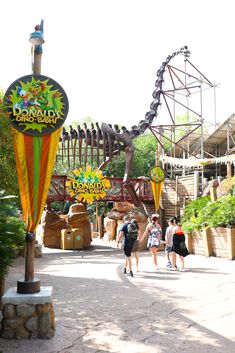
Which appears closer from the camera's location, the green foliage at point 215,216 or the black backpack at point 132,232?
the black backpack at point 132,232

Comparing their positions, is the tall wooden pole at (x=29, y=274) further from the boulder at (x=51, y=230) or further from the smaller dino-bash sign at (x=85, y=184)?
the boulder at (x=51, y=230)

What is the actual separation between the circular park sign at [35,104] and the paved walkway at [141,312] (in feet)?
8.83

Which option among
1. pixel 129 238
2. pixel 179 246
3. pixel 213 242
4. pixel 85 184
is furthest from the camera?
pixel 85 184

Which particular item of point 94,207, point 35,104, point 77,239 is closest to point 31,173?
point 35,104

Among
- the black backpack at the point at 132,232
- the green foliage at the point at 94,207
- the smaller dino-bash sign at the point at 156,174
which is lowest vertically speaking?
the black backpack at the point at 132,232

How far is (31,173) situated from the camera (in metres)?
4.96

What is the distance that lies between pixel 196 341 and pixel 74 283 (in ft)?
14.0

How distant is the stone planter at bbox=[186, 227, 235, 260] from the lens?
1136cm

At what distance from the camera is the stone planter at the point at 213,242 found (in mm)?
11355

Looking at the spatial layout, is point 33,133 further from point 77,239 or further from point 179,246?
point 77,239

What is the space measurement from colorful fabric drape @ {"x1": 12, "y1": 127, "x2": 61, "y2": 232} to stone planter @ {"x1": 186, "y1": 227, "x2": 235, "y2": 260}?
7936 millimetres

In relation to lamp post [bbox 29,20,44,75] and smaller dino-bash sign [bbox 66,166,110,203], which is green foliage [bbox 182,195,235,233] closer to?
smaller dino-bash sign [bbox 66,166,110,203]

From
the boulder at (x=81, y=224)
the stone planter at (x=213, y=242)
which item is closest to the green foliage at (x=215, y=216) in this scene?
the stone planter at (x=213, y=242)

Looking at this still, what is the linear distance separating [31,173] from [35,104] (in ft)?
3.03
